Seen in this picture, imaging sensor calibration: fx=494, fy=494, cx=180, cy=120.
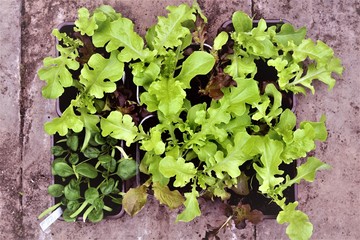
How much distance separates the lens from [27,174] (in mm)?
1736

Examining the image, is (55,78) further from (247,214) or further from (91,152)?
(247,214)

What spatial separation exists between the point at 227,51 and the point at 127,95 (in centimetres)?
33

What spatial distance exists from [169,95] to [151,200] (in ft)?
1.73

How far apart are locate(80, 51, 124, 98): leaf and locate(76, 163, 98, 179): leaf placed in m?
0.21

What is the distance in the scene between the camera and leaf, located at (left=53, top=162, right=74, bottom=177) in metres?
1.44

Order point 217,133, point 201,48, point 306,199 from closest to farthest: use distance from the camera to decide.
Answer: point 217,133 → point 201,48 → point 306,199

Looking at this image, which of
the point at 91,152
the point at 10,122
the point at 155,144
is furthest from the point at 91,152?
the point at 10,122

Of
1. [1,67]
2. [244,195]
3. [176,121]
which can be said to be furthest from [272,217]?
[1,67]

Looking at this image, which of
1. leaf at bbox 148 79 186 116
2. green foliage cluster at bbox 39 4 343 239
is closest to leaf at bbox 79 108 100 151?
green foliage cluster at bbox 39 4 343 239

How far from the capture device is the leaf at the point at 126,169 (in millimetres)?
1450

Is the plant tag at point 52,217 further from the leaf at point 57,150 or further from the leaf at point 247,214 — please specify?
the leaf at point 247,214

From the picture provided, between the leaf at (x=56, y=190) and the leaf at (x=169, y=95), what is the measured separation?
430 mm

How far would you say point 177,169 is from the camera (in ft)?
4.38

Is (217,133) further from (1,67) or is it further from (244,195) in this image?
(1,67)
